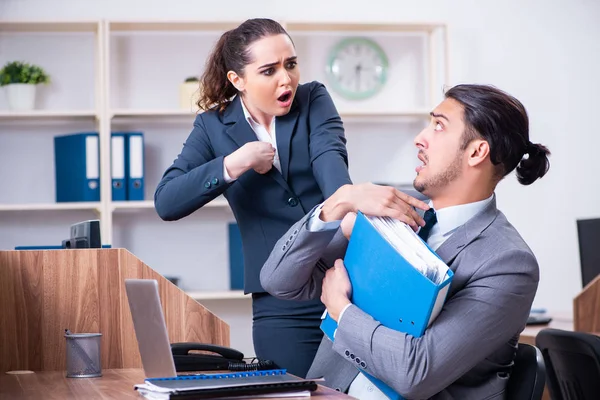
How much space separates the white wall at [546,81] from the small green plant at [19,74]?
1.78 m

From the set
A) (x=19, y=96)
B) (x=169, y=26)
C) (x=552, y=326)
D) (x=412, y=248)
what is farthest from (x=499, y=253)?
(x=19, y=96)

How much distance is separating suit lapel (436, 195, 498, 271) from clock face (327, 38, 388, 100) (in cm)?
304

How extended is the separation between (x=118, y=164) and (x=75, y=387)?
2.67m

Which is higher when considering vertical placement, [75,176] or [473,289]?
[75,176]

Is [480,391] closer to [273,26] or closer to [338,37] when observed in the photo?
[273,26]

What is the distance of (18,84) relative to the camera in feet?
14.2

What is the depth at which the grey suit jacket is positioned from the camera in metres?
1.58

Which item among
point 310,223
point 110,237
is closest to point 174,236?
point 110,237

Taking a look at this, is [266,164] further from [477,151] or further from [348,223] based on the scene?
[477,151]

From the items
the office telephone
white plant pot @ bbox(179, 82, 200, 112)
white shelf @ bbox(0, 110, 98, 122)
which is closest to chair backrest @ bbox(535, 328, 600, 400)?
the office telephone

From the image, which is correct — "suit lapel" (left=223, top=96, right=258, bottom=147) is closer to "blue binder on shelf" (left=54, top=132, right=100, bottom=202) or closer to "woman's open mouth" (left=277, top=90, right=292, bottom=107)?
"woman's open mouth" (left=277, top=90, right=292, bottom=107)

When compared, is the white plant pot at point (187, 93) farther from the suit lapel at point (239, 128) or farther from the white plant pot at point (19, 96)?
the suit lapel at point (239, 128)

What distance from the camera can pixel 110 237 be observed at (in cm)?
432

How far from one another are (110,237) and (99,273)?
→ 90.1 inches
